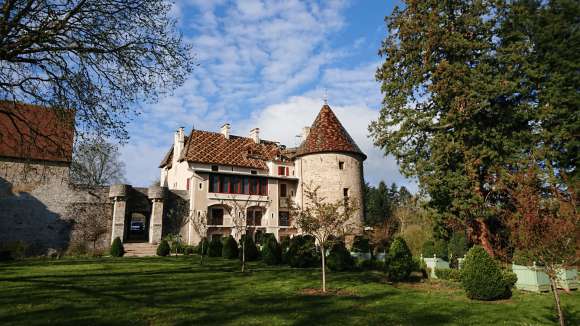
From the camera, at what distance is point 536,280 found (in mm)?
13586

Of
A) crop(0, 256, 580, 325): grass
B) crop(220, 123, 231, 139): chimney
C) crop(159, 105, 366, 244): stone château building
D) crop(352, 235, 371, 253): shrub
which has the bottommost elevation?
crop(0, 256, 580, 325): grass

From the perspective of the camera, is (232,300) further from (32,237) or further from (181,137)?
(181,137)

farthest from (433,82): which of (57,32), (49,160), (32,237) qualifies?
(32,237)

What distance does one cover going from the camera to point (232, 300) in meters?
10.1

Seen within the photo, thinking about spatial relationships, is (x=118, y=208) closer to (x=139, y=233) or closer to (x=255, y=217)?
(x=255, y=217)

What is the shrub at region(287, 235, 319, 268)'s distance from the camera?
18725 mm

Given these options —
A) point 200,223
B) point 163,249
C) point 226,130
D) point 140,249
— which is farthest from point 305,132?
point 163,249

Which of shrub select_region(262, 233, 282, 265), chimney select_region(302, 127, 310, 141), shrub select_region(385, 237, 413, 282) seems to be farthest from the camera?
chimney select_region(302, 127, 310, 141)

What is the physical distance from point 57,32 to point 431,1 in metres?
17.8

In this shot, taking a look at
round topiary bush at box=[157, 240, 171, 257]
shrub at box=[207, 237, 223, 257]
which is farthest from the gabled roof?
shrub at box=[207, 237, 223, 257]

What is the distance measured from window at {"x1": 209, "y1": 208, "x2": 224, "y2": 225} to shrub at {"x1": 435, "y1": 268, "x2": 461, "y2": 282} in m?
19.6

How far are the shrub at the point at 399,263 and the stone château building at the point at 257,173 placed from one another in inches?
540

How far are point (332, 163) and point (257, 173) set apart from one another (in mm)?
7419

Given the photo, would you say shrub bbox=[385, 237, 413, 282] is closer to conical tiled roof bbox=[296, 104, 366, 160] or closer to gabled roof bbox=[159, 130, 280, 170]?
conical tiled roof bbox=[296, 104, 366, 160]
